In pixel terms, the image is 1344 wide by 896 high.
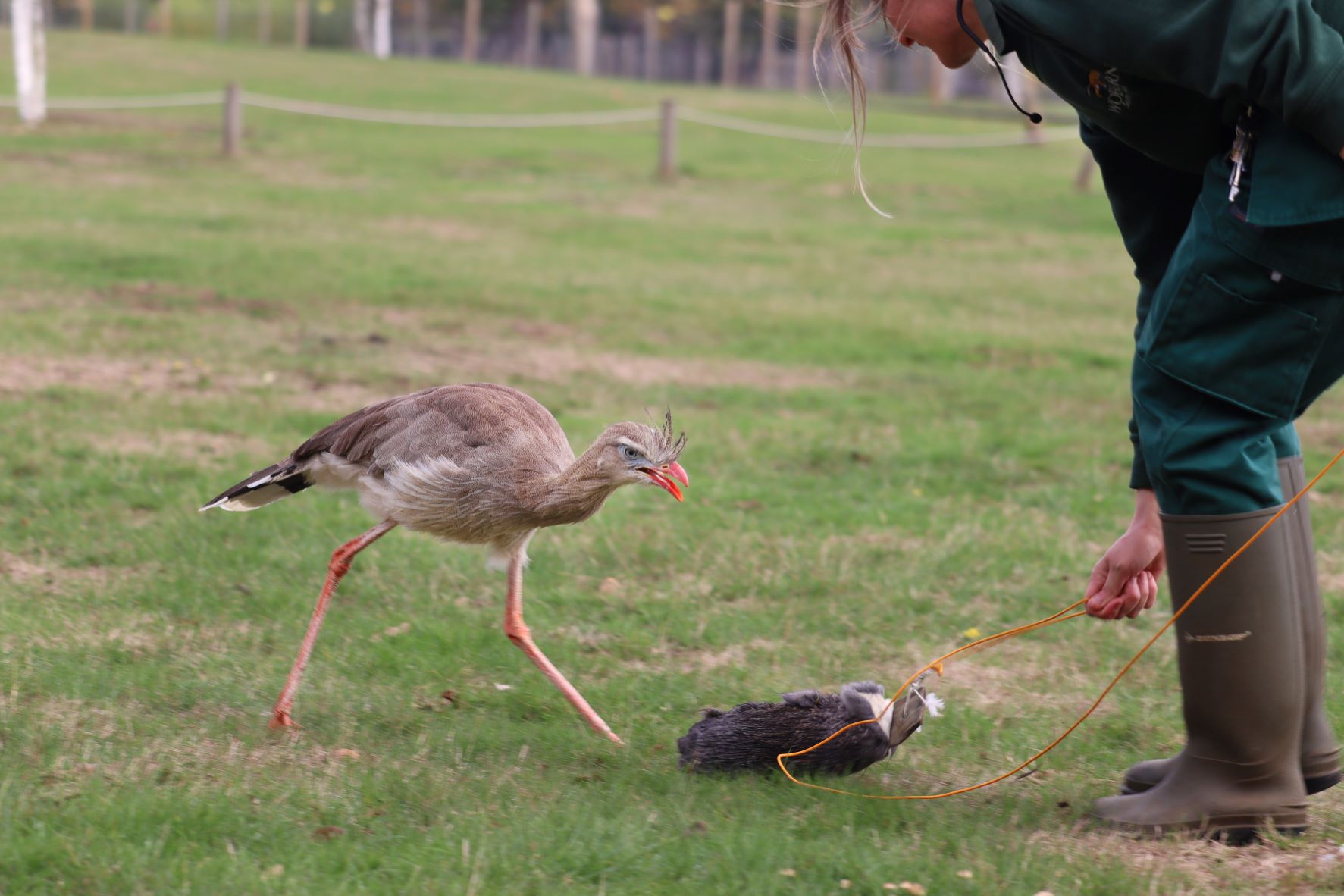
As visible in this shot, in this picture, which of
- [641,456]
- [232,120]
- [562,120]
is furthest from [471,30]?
[641,456]

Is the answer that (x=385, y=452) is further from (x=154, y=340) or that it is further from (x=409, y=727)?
(x=154, y=340)

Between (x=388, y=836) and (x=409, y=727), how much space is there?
85 cm

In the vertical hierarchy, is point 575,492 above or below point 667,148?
above

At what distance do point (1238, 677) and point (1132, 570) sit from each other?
546 mm

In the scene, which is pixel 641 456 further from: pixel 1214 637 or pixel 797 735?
pixel 1214 637

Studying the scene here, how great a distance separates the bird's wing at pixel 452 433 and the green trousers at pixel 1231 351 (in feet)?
6.54

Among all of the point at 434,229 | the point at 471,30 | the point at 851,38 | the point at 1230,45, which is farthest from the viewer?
the point at 471,30

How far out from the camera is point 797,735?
4.00m

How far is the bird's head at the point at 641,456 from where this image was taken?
13.8 ft

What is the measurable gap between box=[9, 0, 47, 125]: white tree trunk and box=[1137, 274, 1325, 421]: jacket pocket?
76.8ft

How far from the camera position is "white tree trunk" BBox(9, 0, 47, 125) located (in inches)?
900

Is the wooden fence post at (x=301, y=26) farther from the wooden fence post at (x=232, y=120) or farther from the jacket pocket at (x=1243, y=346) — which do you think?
the jacket pocket at (x=1243, y=346)

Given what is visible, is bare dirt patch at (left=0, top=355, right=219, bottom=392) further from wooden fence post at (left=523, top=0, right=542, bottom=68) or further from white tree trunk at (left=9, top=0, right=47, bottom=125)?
wooden fence post at (left=523, top=0, right=542, bottom=68)

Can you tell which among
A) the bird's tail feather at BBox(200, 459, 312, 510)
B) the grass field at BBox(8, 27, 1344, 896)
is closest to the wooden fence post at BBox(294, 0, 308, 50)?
the grass field at BBox(8, 27, 1344, 896)
